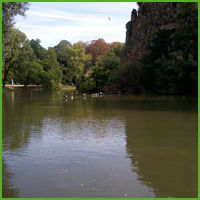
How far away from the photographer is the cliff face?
3588 cm

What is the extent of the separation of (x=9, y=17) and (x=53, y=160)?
42.4ft

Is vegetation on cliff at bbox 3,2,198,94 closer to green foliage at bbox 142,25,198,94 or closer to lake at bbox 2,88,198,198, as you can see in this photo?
green foliage at bbox 142,25,198,94

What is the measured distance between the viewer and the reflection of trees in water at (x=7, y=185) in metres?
6.40

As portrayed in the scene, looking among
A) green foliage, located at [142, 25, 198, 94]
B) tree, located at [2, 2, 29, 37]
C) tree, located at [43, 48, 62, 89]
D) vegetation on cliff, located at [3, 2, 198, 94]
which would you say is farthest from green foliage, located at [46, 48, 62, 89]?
tree, located at [2, 2, 29, 37]

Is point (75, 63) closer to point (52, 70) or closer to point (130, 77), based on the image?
point (52, 70)

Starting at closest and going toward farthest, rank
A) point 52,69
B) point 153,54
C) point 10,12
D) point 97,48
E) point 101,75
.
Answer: point 10,12 < point 153,54 < point 101,75 < point 52,69 < point 97,48

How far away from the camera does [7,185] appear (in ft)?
22.4

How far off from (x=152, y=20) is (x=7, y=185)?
3941 centimetres

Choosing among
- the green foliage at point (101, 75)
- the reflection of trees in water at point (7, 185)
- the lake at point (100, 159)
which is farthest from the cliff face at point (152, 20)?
the reflection of trees in water at point (7, 185)

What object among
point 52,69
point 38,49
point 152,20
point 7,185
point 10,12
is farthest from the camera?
point 38,49

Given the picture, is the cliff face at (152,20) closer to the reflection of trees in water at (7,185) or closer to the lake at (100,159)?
the lake at (100,159)

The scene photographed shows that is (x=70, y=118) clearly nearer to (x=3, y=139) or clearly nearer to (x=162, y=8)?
(x=3, y=139)

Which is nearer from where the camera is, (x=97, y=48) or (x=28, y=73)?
(x=28, y=73)

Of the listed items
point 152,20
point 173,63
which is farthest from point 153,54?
point 152,20
